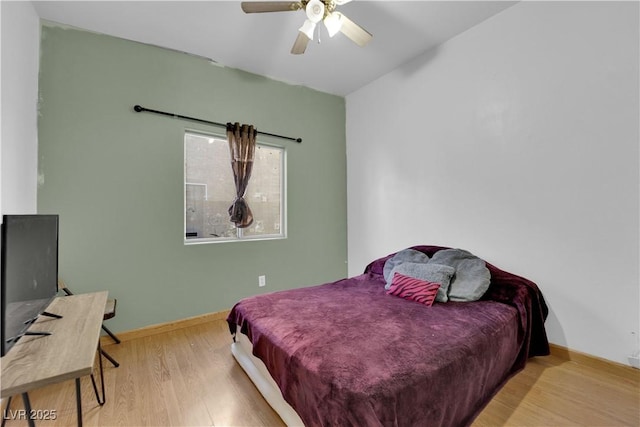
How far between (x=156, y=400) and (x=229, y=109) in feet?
8.66

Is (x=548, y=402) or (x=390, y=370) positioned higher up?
(x=390, y=370)

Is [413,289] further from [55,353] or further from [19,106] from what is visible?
[19,106]

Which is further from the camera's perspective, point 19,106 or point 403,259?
point 403,259

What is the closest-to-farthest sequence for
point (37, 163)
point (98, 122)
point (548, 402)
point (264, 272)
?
point (548, 402) < point (37, 163) < point (98, 122) < point (264, 272)

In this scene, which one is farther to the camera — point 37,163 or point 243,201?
point 243,201

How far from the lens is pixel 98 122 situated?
7.90 feet

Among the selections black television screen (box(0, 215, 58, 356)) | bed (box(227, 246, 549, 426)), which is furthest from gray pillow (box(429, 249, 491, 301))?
black television screen (box(0, 215, 58, 356))

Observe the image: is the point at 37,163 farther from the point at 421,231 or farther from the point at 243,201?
the point at 421,231

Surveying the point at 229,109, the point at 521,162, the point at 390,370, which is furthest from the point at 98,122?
the point at 521,162

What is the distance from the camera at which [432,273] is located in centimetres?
223

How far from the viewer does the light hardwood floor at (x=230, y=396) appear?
152 cm

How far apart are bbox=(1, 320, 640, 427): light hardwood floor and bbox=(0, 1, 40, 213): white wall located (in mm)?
1270

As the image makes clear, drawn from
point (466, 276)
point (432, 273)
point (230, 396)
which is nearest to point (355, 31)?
point (432, 273)

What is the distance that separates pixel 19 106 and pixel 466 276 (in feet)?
11.2
